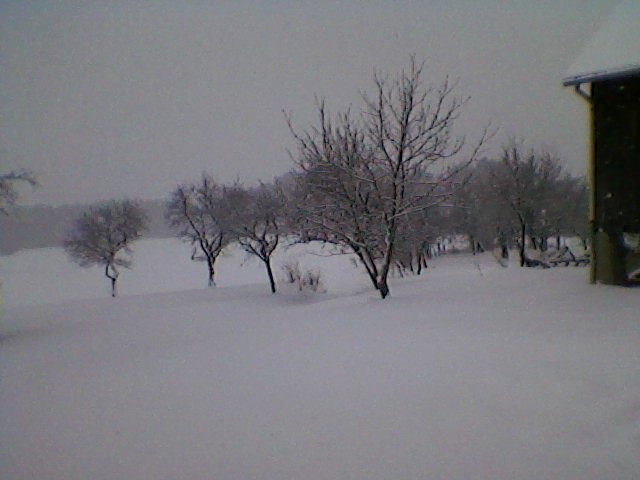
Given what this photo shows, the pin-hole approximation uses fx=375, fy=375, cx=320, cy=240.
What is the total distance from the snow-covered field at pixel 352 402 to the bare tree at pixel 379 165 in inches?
169

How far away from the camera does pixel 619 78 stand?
7.17 metres

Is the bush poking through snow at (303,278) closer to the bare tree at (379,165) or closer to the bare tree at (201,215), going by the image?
the bare tree at (201,215)

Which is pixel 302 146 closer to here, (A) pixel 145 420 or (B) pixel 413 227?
(B) pixel 413 227

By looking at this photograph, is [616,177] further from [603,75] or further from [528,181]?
[528,181]

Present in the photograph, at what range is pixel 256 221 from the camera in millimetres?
24328

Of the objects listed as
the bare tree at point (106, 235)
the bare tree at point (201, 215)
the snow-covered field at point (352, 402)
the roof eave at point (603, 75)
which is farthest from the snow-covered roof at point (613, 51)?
the bare tree at point (106, 235)

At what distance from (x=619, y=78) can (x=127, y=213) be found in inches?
1184

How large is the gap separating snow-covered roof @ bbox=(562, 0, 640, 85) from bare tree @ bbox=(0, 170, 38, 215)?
983cm

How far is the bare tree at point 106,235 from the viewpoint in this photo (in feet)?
89.2

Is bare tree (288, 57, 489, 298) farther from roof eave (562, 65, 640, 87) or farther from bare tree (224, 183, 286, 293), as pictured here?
bare tree (224, 183, 286, 293)

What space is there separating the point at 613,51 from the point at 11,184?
38.6 feet

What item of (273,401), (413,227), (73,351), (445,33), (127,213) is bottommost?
(73,351)

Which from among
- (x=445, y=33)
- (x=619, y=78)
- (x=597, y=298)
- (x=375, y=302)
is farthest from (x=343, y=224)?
(x=619, y=78)

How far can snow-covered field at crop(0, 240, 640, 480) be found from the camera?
2.38 meters
